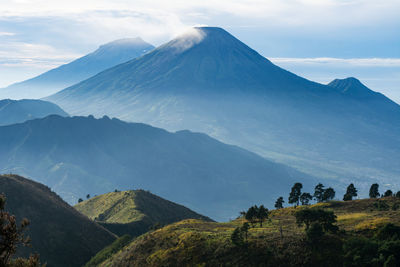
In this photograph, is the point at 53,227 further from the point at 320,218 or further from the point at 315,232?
the point at 315,232

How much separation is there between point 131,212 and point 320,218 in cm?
9753

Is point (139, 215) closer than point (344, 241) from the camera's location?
No

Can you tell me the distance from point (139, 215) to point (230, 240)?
86.4 metres

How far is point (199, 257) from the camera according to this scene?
2438 inches

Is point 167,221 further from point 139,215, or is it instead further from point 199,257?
point 199,257

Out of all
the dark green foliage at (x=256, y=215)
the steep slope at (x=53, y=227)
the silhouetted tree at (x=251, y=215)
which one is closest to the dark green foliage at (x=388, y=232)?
the dark green foliage at (x=256, y=215)

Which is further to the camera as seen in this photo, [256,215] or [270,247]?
[256,215]

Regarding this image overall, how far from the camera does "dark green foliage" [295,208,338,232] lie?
62906 mm

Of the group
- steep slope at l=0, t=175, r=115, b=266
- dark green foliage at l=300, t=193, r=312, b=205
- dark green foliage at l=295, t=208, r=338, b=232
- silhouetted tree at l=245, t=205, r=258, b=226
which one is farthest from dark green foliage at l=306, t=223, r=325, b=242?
steep slope at l=0, t=175, r=115, b=266

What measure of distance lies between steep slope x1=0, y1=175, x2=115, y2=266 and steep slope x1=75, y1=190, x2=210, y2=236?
1295 centimetres

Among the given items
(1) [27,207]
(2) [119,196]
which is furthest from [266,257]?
(2) [119,196]

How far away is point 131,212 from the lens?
149000 millimetres

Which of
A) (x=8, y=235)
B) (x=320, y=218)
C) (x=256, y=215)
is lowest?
(x=256, y=215)

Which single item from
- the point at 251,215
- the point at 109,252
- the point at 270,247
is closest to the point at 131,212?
the point at 109,252
